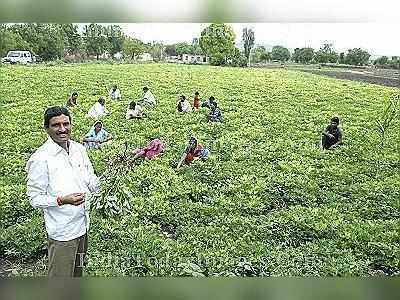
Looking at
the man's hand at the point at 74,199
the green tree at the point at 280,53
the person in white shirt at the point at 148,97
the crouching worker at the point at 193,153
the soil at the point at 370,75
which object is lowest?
the man's hand at the point at 74,199

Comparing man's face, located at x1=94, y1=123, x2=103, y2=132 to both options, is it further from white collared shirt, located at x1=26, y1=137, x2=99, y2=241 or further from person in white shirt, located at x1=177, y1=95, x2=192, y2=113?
Result: person in white shirt, located at x1=177, y1=95, x2=192, y2=113

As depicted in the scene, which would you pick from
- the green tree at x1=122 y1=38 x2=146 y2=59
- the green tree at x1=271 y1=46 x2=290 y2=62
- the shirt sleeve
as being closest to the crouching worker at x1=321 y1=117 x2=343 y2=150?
the green tree at x1=271 y1=46 x2=290 y2=62

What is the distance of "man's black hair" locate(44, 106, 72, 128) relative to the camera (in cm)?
359

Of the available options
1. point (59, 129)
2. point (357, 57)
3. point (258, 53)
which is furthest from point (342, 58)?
point (59, 129)

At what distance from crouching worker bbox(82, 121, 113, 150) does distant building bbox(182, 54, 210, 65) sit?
555 millimetres

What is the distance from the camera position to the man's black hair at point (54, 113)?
359cm

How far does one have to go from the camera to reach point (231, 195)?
372 cm

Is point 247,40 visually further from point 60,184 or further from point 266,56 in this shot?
point 60,184

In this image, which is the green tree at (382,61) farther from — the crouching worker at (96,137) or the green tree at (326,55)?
the crouching worker at (96,137)

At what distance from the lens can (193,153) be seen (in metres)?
3.73

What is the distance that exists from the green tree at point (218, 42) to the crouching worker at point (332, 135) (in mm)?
645

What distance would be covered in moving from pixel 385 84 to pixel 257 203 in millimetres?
912

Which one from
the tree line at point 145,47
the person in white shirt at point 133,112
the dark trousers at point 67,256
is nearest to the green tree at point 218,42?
the tree line at point 145,47

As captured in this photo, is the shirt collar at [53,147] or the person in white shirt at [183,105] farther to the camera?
the person in white shirt at [183,105]
